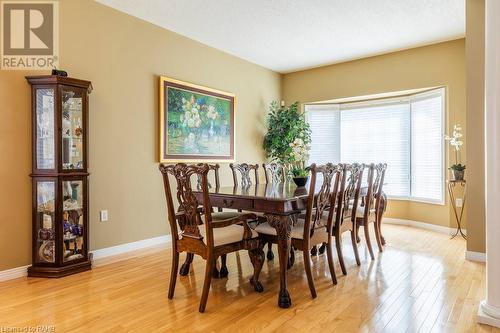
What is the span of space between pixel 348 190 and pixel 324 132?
335 centimetres

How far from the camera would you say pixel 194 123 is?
4766 millimetres

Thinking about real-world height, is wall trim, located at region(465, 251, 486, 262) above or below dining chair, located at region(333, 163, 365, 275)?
below

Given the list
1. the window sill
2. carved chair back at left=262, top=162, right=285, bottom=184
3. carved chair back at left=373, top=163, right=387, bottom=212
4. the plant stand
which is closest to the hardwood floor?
carved chair back at left=373, top=163, right=387, bottom=212

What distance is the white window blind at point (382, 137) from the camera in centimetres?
565

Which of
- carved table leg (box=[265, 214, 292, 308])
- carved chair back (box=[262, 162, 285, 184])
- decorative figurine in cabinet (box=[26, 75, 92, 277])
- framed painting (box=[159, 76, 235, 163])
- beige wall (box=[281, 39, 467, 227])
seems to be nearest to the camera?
carved table leg (box=[265, 214, 292, 308])

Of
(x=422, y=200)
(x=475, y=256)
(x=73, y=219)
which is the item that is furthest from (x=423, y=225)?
(x=73, y=219)

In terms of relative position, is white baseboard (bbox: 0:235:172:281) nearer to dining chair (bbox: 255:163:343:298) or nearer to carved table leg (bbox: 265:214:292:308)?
dining chair (bbox: 255:163:343:298)

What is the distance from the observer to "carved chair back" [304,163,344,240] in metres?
2.55

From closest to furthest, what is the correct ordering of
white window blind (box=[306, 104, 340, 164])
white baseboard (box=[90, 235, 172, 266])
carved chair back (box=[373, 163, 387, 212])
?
white baseboard (box=[90, 235, 172, 266]), carved chair back (box=[373, 163, 387, 212]), white window blind (box=[306, 104, 340, 164])

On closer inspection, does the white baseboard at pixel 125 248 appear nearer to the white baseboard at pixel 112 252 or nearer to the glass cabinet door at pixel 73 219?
the white baseboard at pixel 112 252

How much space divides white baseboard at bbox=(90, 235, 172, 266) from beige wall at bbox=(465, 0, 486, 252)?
3716mm

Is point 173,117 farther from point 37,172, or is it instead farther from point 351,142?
point 351,142

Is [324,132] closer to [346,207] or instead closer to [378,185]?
[378,185]

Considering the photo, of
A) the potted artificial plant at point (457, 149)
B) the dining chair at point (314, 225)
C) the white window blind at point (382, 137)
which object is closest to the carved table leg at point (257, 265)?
the dining chair at point (314, 225)
